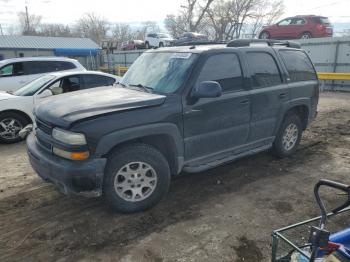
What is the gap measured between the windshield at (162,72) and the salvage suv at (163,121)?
0.02 m

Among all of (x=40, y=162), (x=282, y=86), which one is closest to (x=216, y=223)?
(x=40, y=162)

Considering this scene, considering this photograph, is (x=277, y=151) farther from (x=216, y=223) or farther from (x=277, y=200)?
(x=216, y=223)

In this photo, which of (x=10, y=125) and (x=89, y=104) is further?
(x=10, y=125)

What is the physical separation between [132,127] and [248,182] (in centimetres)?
211

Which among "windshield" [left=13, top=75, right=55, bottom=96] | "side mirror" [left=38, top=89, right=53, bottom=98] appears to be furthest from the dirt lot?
"windshield" [left=13, top=75, right=55, bottom=96]

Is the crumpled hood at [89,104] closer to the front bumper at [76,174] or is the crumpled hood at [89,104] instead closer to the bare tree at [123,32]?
the front bumper at [76,174]

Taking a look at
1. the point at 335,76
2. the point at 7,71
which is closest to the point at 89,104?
the point at 7,71

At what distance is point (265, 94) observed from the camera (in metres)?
4.83

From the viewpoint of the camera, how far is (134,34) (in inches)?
2968

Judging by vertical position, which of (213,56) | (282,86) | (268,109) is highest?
(213,56)

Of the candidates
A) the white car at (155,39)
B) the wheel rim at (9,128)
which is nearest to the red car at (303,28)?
the white car at (155,39)

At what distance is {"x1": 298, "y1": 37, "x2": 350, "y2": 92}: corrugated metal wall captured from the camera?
14561 millimetres

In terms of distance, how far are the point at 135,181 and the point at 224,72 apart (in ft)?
6.28

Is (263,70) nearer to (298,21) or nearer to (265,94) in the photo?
(265,94)
